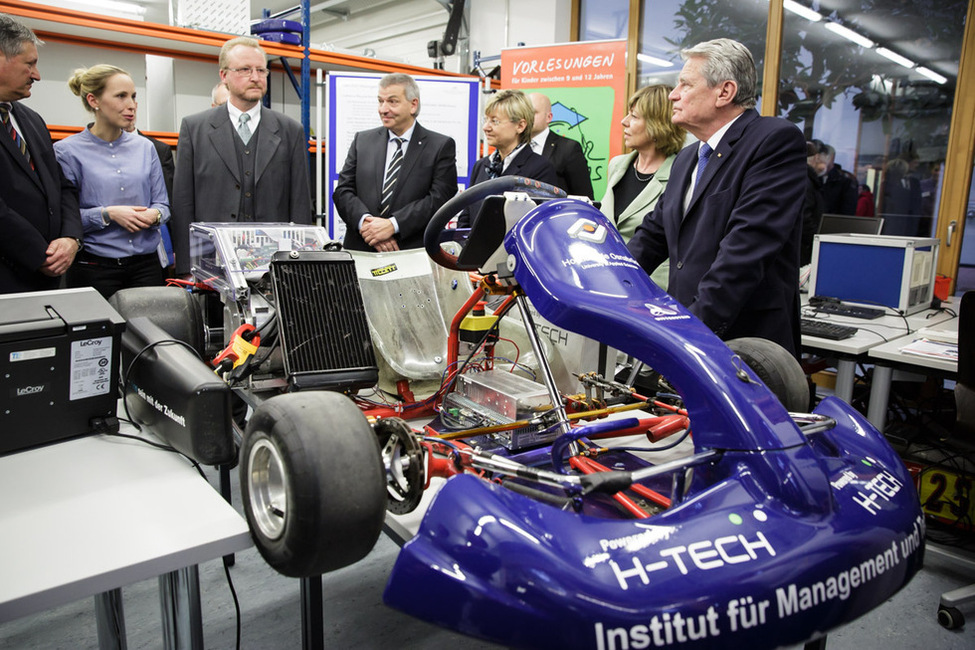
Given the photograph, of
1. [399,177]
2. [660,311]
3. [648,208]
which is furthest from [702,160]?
[399,177]

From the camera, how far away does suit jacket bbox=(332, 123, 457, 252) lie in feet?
10.2

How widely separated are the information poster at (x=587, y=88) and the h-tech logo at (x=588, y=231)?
412 centimetres

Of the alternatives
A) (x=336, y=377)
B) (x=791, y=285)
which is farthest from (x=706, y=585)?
(x=791, y=285)

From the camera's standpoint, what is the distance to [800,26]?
18.3 feet

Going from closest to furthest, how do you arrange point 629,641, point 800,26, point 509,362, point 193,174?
point 629,641 < point 509,362 < point 193,174 < point 800,26

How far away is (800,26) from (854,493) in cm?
562

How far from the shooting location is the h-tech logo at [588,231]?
1392 millimetres

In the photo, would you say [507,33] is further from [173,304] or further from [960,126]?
[173,304]

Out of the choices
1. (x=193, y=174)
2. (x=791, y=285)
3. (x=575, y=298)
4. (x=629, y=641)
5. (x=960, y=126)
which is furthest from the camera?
(x=960, y=126)

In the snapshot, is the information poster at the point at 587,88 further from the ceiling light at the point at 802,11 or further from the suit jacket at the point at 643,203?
the suit jacket at the point at 643,203

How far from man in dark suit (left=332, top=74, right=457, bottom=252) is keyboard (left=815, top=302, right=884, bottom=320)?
1822mm

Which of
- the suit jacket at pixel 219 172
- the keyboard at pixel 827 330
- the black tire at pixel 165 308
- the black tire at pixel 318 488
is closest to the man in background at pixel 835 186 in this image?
the keyboard at pixel 827 330

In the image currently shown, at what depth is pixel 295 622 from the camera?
6.55 ft

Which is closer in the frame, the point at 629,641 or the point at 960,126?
the point at 629,641
